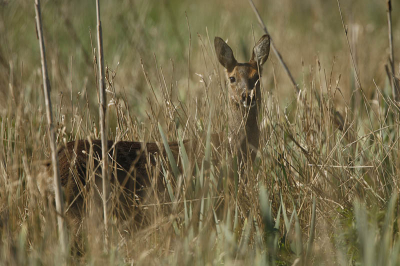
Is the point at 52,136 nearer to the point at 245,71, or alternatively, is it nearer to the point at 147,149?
the point at 147,149

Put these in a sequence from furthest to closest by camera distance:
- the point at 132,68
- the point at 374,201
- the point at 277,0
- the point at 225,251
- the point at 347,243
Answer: the point at 277,0 → the point at 132,68 → the point at 374,201 → the point at 347,243 → the point at 225,251

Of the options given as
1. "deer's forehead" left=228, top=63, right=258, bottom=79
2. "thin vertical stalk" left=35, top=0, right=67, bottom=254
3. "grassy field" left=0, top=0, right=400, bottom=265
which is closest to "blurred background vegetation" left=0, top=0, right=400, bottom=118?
"grassy field" left=0, top=0, right=400, bottom=265

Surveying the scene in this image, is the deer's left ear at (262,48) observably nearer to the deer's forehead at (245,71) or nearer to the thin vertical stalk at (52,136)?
the deer's forehead at (245,71)

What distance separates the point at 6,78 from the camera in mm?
3781

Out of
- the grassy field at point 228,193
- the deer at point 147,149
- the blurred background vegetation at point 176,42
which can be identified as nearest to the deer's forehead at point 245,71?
the deer at point 147,149

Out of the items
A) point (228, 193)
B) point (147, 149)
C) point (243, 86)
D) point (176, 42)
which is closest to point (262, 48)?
point (243, 86)

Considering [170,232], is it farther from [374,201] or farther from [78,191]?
[374,201]

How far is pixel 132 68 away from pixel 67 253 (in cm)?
431

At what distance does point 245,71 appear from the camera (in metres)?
3.83

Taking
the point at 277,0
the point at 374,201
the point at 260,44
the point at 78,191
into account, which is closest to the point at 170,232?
the point at 78,191

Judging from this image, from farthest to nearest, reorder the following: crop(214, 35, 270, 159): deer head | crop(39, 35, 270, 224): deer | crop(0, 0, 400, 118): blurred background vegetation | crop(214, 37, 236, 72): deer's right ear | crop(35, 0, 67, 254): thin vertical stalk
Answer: crop(0, 0, 400, 118): blurred background vegetation → crop(214, 37, 236, 72): deer's right ear → crop(214, 35, 270, 159): deer head → crop(39, 35, 270, 224): deer → crop(35, 0, 67, 254): thin vertical stalk

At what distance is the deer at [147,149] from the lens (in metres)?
2.99

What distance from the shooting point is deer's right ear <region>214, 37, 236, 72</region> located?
3.80 m

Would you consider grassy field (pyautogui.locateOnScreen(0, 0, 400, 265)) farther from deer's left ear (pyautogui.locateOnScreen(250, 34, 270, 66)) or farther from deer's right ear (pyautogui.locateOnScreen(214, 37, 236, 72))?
deer's left ear (pyautogui.locateOnScreen(250, 34, 270, 66))
